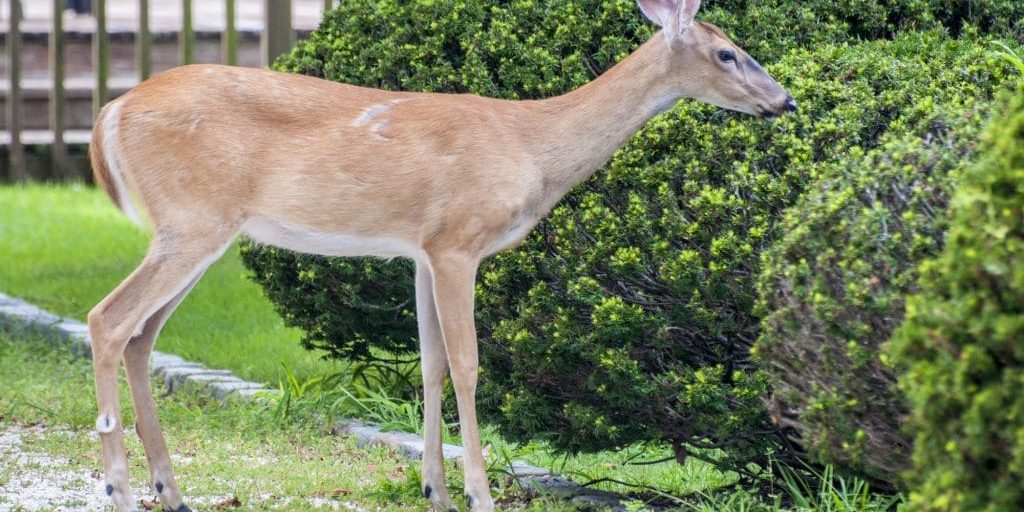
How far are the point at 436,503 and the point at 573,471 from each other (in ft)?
2.35

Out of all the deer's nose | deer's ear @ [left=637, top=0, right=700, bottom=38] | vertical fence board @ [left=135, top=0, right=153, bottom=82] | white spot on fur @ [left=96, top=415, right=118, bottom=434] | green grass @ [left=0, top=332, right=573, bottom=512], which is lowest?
vertical fence board @ [left=135, top=0, right=153, bottom=82]

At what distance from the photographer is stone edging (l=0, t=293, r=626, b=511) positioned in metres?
5.78

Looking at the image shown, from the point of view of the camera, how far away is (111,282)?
10219mm

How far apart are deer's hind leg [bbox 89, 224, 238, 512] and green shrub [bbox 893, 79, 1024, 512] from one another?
2697 mm

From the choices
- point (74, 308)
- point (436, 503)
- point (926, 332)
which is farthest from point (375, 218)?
point (74, 308)

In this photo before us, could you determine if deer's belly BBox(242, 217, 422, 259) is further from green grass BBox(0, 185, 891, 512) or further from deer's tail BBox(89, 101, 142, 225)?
green grass BBox(0, 185, 891, 512)

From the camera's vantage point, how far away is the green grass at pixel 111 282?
851 centimetres

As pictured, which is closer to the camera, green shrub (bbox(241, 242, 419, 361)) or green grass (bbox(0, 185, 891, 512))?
green grass (bbox(0, 185, 891, 512))

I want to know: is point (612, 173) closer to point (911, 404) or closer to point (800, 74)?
point (800, 74)

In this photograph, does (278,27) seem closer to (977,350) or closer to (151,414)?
(151,414)

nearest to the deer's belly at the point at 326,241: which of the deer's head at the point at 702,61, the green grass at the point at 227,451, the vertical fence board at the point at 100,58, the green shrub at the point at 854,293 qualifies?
the green grass at the point at 227,451

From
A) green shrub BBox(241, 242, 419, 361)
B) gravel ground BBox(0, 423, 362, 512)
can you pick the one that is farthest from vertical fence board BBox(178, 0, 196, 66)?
gravel ground BBox(0, 423, 362, 512)

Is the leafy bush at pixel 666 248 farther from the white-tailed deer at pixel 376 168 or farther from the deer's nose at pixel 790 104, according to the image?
the white-tailed deer at pixel 376 168

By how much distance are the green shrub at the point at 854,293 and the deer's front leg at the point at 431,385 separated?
62.3 inches
